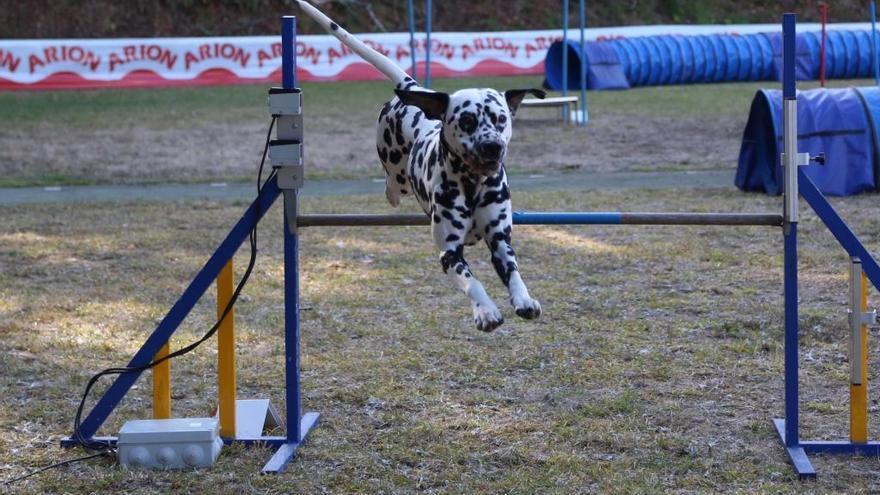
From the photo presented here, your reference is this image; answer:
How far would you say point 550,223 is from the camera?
486 cm

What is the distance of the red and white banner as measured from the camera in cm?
2177

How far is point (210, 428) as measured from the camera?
4840mm

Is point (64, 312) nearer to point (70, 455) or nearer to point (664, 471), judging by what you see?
point (70, 455)

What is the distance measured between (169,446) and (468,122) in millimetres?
1729

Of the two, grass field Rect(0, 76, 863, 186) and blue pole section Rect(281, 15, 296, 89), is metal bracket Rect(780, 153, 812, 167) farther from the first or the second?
grass field Rect(0, 76, 863, 186)

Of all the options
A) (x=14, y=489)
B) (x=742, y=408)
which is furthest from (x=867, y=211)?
(x=14, y=489)

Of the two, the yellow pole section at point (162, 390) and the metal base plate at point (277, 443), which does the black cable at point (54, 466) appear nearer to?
the metal base plate at point (277, 443)

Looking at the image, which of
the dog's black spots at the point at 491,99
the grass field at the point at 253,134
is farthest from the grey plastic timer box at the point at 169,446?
the grass field at the point at 253,134

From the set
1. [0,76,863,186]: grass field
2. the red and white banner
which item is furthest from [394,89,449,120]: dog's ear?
the red and white banner

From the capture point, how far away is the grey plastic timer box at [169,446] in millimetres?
4793

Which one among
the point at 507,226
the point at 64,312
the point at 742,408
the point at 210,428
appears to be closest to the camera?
the point at 507,226

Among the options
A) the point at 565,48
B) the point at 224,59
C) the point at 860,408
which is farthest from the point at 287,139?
the point at 224,59

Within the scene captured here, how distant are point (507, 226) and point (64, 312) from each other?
145 inches

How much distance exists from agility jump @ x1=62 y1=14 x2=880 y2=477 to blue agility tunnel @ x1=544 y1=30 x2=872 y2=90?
56.7 feet
